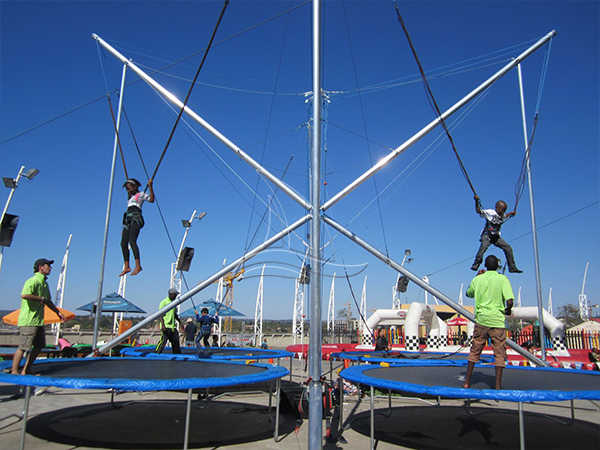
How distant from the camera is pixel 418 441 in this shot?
12.8ft

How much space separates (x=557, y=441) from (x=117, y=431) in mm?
3861

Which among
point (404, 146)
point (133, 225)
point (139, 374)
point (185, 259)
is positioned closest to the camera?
point (139, 374)

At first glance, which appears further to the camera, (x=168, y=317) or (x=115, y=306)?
(x=115, y=306)

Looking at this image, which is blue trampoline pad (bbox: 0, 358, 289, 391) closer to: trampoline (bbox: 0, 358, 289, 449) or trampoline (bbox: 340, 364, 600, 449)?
trampoline (bbox: 0, 358, 289, 449)

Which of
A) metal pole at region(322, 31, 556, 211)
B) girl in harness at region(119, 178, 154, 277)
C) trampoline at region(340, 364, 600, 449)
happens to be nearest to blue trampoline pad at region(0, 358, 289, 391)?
trampoline at region(340, 364, 600, 449)

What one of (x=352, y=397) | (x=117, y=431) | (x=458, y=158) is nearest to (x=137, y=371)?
(x=117, y=431)

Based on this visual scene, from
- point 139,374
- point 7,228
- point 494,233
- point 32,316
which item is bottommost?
point 139,374

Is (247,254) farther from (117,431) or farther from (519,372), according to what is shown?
(519,372)

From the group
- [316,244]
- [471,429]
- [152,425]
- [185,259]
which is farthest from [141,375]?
[471,429]

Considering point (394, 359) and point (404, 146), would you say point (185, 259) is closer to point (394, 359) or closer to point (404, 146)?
point (394, 359)

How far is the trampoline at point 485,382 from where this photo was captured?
2.95m


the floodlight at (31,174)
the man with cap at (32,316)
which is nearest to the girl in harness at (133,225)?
A: the man with cap at (32,316)

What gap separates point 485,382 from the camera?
3.85m

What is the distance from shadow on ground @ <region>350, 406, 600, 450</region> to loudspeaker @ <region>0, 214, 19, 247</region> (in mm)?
6572
